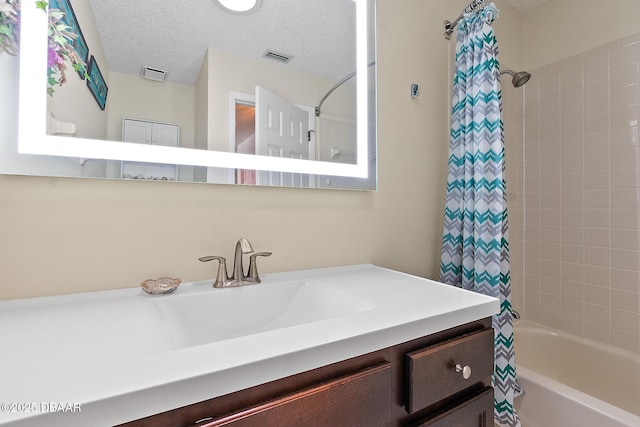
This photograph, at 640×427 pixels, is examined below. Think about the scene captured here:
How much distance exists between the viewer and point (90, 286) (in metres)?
0.78

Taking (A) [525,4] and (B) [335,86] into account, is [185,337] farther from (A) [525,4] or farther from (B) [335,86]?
(A) [525,4]

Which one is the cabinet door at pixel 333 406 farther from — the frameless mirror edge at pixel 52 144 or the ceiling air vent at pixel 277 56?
the ceiling air vent at pixel 277 56

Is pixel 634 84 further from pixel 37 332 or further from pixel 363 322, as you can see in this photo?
pixel 37 332

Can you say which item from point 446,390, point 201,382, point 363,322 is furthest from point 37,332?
point 446,390

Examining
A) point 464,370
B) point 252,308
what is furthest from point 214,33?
point 464,370

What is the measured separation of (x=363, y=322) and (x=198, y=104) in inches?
30.1

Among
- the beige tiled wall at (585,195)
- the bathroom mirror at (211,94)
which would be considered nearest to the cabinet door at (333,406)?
the bathroom mirror at (211,94)

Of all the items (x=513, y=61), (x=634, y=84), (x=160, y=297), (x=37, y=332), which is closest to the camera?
(x=37, y=332)

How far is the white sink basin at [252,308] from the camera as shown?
30.1 inches

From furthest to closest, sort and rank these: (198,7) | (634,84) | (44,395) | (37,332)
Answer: (634,84) → (198,7) → (37,332) → (44,395)

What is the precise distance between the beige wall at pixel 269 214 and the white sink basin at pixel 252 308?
12 centimetres

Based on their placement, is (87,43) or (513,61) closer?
(87,43)

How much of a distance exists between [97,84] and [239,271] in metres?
0.63

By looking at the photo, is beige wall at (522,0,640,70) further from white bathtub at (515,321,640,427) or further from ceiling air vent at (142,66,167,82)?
ceiling air vent at (142,66,167,82)
